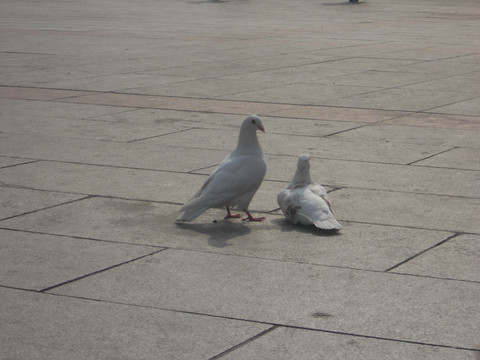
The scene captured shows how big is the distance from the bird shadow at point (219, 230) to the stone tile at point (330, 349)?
6.02 ft

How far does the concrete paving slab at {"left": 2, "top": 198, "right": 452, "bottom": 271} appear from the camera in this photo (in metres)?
6.54

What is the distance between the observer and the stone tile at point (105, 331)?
192 inches

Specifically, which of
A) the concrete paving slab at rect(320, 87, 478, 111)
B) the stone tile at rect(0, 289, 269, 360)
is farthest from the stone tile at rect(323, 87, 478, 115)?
the stone tile at rect(0, 289, 269, 360)

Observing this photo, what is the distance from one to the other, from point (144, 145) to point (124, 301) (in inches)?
190

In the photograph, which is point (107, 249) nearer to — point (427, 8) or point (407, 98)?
point (407, 98)

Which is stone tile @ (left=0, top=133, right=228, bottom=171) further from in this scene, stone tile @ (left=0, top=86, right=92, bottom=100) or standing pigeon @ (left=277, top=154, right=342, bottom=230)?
stone tile @ (left=0, top=86, right=92, bottom=100)

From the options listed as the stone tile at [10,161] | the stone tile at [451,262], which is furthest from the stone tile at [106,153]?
the stone tile at [451,262]

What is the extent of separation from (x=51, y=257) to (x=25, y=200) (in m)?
1.68

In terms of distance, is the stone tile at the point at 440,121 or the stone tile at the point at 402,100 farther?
the stone tile at the point at 402,100

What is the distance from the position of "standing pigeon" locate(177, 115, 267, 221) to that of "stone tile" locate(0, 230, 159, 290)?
659 mm

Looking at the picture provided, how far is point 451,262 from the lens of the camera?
20.9 feet

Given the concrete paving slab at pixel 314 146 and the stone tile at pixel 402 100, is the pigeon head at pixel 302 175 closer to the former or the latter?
the concrete paving slab at pixel 314 146

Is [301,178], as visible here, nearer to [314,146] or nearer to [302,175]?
[302,175]


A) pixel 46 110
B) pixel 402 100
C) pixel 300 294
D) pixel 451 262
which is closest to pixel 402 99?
pixel 402 100
